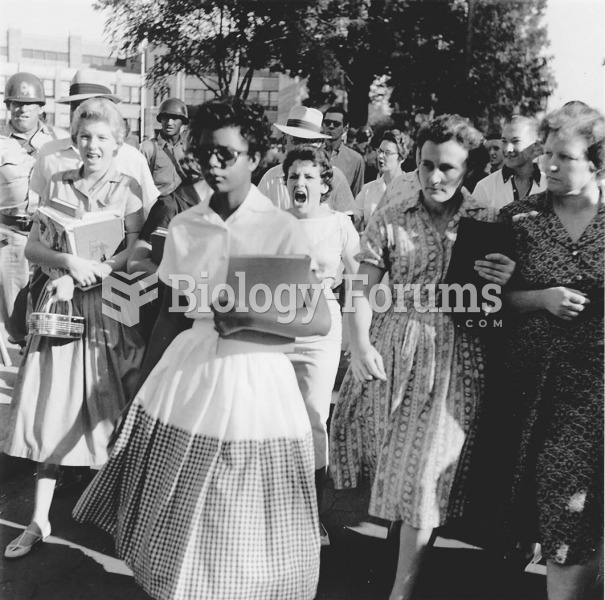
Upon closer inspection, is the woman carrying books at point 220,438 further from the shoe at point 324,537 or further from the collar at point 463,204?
the shoe at point 324,537

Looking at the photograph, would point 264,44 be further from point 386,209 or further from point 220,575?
point 220,575

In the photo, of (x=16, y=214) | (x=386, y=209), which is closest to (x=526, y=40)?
(x=16, y=214)

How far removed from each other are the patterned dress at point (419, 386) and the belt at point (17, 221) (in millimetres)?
3567

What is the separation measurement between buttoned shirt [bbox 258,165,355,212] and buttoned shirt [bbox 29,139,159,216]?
1.11m

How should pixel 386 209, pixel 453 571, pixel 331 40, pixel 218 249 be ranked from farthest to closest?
pixel 331 40, pixel 453 571, pixel 386 209, pixel 218 249

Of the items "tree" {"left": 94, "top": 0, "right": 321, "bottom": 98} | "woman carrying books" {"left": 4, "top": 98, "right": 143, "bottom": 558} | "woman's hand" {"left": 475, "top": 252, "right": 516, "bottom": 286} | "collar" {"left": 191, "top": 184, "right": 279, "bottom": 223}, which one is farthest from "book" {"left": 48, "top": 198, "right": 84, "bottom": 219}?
"tree" {"left": 94, "top": 0, "right": 321, "bottom": 98}

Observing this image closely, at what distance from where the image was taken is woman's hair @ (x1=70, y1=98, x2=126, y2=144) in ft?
11.4

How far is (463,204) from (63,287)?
1814 millimetres

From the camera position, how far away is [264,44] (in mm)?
14234

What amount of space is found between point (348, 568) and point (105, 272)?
1.77 meters

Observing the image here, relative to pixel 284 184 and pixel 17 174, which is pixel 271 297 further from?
pixel 17 174

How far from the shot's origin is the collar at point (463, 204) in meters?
3.03

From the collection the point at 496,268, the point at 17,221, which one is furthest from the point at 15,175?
the point at 496,268

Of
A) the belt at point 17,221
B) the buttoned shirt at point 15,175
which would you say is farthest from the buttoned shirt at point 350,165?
the belt at point 17,221
